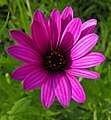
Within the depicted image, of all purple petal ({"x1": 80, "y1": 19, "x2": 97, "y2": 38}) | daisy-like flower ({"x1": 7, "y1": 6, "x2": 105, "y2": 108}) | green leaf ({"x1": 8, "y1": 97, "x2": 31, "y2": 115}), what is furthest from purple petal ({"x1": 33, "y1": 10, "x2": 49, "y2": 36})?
green leaf ({"x1": 8, "y1": 97, "x2": 31, "y2": 115})

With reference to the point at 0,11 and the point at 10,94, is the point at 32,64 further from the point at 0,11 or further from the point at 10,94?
the point at 0,11

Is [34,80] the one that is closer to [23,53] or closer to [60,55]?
[23,53]

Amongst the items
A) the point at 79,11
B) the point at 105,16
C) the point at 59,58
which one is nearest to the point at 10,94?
the point at 59,58

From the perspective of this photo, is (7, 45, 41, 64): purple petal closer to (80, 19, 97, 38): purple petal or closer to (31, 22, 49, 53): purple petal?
(31, 22, 49, 53): purple petal

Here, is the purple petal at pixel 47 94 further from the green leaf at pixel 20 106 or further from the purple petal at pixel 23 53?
the green leaf at pixel 20 106

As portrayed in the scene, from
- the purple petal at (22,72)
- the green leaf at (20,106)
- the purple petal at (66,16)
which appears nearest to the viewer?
the purple petal at (22,72)

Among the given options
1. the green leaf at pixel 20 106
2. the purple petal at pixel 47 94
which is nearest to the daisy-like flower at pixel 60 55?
the purple petal at pixel 47 94
